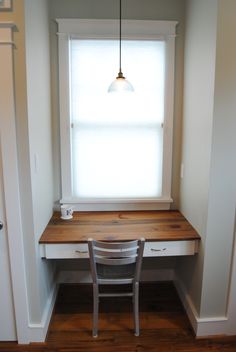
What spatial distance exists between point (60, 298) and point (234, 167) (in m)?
1.95

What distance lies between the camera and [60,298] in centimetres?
253

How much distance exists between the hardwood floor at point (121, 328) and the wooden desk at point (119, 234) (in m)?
0.64

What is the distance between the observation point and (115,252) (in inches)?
72.6

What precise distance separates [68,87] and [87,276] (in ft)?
6.05

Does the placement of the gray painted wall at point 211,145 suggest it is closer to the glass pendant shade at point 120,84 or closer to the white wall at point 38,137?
the glass pendant shade at point 120,84

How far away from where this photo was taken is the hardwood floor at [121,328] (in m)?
1.97

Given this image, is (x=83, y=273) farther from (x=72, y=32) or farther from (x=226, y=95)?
(x=72, y=32)

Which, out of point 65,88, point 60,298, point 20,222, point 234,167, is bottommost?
point 60,298

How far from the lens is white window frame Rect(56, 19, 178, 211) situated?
90.0 inches

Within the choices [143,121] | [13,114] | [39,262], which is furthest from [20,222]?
[143,121]

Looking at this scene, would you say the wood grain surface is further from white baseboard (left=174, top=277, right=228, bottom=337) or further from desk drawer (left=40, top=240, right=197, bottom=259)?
white baseboard (left=174, top=277, right=228, bottom=337)

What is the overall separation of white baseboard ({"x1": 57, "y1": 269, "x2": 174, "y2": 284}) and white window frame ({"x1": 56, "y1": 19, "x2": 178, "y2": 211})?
2.27 ft

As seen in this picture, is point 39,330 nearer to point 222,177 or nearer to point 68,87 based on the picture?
point 222,177

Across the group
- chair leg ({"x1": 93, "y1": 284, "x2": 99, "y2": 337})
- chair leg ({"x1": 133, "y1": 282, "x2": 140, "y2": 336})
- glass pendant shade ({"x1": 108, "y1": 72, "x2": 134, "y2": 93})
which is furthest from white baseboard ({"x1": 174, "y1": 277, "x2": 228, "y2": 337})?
glass pendant shade ({"x1": 108, "y1": 72, "x2": 134, "y2": 93})
